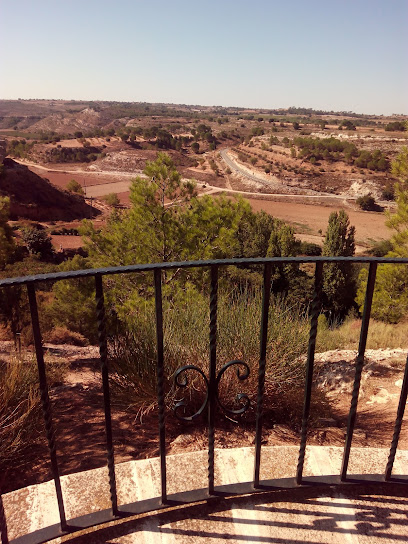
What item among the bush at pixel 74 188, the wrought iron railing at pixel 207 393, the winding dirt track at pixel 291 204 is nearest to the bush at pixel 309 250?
the winding dirt track at pixel 291 204

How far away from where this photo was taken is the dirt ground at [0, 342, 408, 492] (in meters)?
Answer: 2.57

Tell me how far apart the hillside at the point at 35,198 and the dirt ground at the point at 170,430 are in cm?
3488

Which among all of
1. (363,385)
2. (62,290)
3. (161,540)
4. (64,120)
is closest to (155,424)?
(161,540)

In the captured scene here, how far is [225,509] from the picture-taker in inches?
67.0

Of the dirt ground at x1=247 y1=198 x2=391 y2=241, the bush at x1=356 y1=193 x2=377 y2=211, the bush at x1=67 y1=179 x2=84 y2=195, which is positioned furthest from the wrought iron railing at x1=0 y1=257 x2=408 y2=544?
the bush at x1=67 y1=179 x2=84 y2=195

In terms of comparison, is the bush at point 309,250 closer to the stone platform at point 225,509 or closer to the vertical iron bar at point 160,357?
the stone platform at point 225,509

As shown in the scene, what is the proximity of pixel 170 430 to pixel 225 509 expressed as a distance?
3.91 ft

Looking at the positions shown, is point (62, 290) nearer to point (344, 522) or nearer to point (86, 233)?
point (86, 233)

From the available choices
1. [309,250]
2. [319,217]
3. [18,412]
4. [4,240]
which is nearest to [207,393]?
Result: [18,412]

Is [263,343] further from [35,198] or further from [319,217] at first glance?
[319,217]

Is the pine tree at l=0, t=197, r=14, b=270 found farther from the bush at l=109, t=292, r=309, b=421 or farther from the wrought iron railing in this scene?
the wrought iron railing

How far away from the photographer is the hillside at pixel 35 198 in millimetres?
35719

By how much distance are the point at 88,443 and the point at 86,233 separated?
791cm

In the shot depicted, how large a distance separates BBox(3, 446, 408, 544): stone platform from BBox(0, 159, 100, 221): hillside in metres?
36.5
